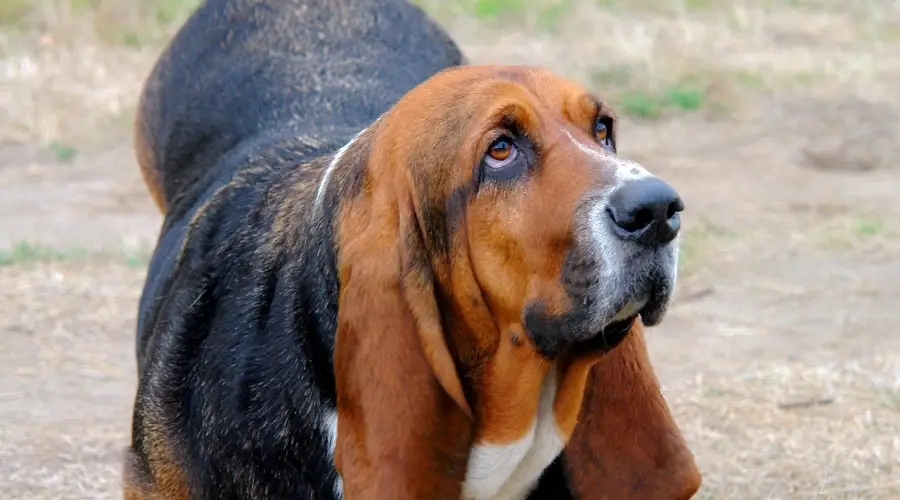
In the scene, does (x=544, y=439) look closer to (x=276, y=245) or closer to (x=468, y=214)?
(x=468, y=214)

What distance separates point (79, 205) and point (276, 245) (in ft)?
19.2

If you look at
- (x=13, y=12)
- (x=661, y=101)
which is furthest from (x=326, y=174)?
(x=13, y=12)

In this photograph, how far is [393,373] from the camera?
3.60 m

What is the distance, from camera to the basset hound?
3.51 m

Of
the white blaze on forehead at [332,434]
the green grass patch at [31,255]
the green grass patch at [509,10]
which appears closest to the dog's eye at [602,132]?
the white blaze on forehead at [332,434]

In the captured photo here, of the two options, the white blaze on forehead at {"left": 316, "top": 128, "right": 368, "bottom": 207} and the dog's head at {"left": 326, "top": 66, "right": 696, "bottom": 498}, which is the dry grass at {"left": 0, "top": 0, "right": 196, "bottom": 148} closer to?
the white blaze on forehead at {"left": 316, "top": 128, "right": 368, "bottom": 207}

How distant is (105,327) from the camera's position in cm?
759

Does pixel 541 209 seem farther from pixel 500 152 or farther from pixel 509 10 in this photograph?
pixel 509 10

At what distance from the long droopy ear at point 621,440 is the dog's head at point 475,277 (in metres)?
0.16

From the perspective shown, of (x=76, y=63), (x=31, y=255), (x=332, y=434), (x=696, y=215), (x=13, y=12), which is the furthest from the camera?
(x=13, y=12)

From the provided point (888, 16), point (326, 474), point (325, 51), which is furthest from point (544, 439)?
point (888, 16)

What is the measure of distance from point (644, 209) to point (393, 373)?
0.78 m

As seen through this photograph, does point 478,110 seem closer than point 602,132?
Yes

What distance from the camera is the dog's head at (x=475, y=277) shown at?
3475 mm
